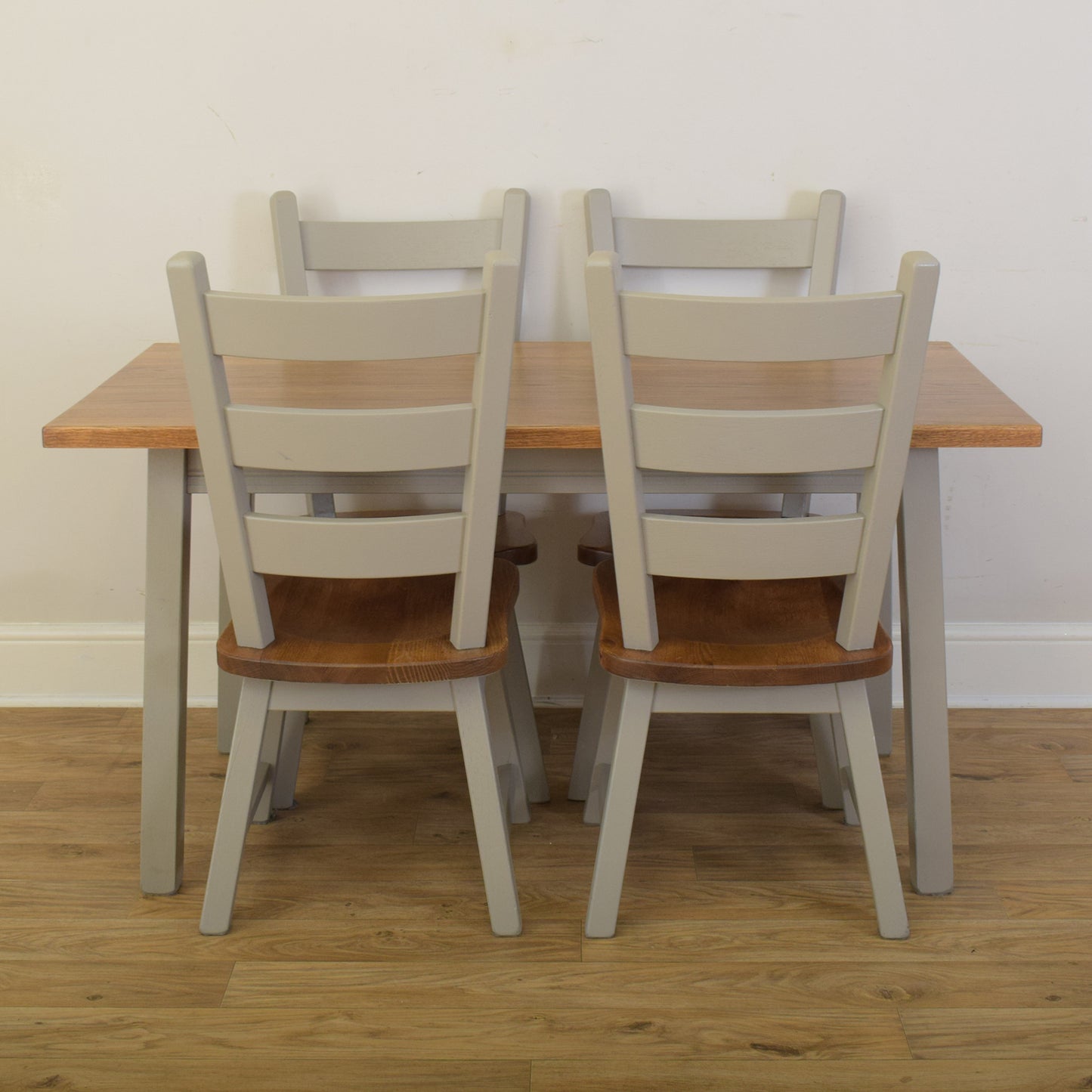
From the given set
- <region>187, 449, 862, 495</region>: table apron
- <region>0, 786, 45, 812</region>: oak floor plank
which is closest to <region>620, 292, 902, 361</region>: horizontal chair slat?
<region>187, 449, 862, 495</region>: table apron

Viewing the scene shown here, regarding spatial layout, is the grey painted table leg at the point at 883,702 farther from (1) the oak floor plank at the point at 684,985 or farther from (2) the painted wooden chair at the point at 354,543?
(2) the painted wooden chair at the point at 354,543

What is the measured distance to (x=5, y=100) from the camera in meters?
1.92

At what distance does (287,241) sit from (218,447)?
26.9 inches

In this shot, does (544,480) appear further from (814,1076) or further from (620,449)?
(814,1076)

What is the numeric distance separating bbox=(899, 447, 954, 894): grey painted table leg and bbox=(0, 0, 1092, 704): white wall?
2.00ft

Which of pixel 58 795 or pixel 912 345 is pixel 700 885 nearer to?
pixel 912 345

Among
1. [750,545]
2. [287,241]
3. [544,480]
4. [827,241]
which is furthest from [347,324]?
A: [827,241]

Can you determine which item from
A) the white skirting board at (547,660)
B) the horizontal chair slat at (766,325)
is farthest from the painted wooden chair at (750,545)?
the white skirting board at (547,660)

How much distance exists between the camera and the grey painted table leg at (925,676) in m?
1.55

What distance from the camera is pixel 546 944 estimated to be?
159 centimetres

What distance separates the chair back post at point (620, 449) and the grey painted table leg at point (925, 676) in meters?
0.37

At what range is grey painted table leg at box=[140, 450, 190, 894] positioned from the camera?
5.08 ft

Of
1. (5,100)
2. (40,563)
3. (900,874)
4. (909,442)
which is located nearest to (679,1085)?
(900,874)

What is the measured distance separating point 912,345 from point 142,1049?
121 cm
